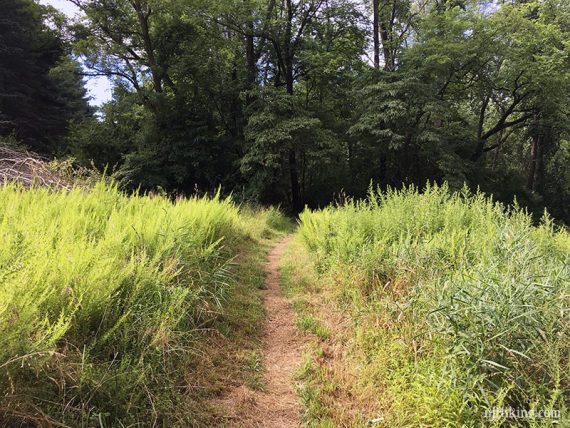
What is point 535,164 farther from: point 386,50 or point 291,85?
point 291,85

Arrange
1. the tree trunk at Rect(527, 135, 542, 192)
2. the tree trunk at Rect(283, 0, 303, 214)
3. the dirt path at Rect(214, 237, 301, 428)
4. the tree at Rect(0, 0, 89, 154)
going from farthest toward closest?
the tree trunk at Rect(527, 135, 542, 192), the tree at Rect(0, 0, 89, 154), the tree trunk at Rect(283, 0, 303, 214), the dirt path at Rect(214, 237, 301, 428)

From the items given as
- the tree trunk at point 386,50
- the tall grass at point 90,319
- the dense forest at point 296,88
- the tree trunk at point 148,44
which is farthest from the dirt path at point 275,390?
the tree trunk at point 386,50

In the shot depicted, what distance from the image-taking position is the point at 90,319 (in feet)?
7.89

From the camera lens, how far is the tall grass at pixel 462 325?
2.16m

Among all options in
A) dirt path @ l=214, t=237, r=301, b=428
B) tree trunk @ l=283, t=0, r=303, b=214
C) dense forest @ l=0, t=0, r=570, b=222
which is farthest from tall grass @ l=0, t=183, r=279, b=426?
tree trunk @ l=283, t=0, r=303, b=214

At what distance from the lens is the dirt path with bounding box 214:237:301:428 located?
2.65 metres

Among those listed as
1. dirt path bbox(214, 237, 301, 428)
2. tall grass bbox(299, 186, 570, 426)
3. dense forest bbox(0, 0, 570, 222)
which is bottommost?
dirt path bbox(214, 237, 301, 428)

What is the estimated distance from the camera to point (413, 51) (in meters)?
Result: 16.6

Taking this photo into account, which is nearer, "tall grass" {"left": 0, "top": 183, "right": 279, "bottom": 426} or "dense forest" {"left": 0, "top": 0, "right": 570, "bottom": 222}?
"tall grass" {"left": 0, "top": 183, "right": 279, "bottom": 426}

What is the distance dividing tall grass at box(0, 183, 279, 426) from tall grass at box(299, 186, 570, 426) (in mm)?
1571

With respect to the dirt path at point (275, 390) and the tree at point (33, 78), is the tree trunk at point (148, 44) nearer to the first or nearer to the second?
the tree at point (33, 78)

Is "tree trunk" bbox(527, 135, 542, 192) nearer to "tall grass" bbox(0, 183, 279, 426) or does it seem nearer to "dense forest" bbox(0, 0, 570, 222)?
"dense forest" bbox(0, 0, 570, 222)

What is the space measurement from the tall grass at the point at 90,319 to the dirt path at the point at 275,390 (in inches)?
17.6

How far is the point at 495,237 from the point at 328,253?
98.4 inches
